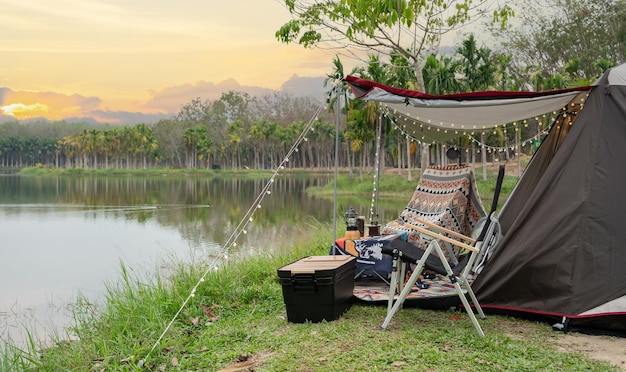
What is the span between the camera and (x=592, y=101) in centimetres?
454

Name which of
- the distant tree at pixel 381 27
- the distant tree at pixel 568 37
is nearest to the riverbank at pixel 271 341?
the distant tree at pixel 381 27

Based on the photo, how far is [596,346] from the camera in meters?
3.85

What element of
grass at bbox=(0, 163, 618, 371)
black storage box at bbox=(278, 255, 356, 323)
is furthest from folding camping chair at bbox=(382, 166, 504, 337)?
black storage box at bbox=(278, 255, 356, 323)

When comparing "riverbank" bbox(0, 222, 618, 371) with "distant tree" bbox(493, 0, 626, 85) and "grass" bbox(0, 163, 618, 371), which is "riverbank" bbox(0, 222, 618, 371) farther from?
"distant tree" bbox(493, 0, 626, 85)

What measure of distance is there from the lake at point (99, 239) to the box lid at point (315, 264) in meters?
0.78

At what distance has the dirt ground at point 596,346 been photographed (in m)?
3.61

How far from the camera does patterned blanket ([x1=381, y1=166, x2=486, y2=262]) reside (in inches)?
242

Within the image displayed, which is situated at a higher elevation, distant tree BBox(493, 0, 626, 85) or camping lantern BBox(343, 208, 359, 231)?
distant tree BBox(493, 0, 626, 85)

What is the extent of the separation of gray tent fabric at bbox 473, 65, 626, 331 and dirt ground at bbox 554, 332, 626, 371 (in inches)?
5.3

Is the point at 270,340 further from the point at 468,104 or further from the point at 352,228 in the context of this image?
the point at 468,104

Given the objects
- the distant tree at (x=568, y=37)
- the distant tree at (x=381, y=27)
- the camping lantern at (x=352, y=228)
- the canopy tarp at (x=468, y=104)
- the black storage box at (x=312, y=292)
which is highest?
the distant tree at (x=568, y=37)

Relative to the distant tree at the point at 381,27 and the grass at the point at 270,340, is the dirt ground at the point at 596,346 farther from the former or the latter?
the distant tree at the point at 381,27

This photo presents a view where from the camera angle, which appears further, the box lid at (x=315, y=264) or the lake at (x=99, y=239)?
the lake at (x=99, y=239)

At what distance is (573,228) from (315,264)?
1881mm
